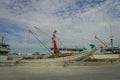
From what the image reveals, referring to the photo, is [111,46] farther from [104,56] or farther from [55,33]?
[55,33]

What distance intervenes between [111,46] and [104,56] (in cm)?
2183

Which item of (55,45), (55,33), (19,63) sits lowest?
(19,63)

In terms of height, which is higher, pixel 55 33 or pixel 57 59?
pixel 55 33

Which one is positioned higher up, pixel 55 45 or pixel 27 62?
pixel 55 45

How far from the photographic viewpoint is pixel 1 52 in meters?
68.1

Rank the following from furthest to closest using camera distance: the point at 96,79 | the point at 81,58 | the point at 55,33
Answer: the point at 55,33 < the point at 81,58 < the point at 96,79

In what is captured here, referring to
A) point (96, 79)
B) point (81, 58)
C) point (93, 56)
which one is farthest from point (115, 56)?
point (96, 79)

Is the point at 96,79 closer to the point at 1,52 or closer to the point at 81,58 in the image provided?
the point at 81,58

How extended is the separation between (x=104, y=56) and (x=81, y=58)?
45.0 feet

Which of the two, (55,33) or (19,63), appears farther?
(55,33)

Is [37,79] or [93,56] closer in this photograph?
[37,79]

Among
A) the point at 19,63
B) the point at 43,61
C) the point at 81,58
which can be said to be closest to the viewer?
the point at 19,63

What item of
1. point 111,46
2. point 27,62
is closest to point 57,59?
point 27,62

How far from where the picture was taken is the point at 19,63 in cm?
4362
